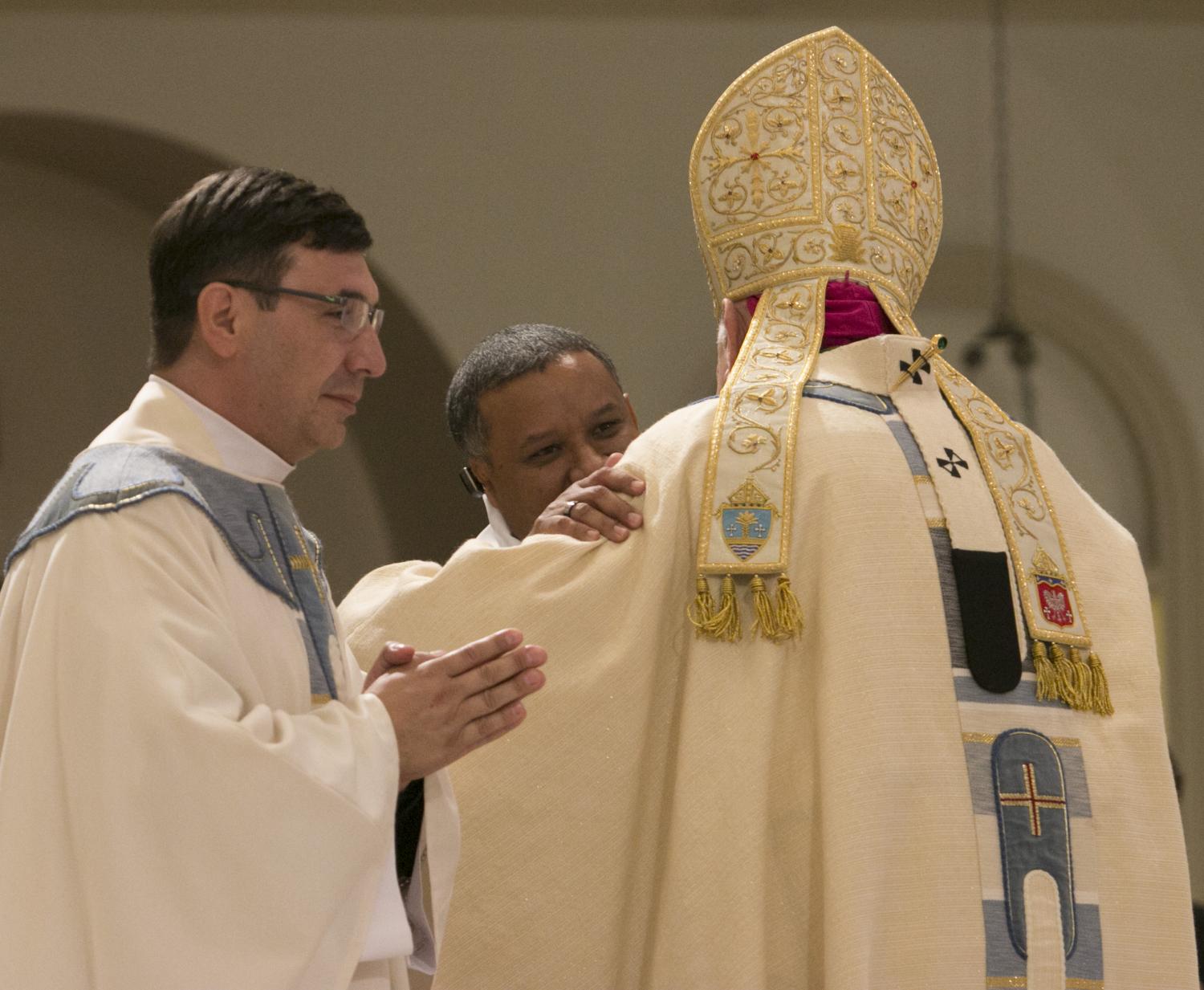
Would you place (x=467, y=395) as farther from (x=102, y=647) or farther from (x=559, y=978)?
(x=102, y=647)

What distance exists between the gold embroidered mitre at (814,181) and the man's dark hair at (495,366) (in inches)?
22.5

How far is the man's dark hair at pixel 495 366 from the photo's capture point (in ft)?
13.0

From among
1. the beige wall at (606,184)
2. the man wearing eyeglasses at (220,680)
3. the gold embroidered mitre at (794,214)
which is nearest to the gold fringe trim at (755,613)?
the gold embroidered mitre at (794,214)

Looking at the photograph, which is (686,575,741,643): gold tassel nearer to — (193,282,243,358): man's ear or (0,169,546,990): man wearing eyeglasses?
(0,169,546,990): man wearing eyeglasses

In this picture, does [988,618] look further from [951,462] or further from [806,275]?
[806,275]

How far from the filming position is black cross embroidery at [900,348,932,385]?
126 inches

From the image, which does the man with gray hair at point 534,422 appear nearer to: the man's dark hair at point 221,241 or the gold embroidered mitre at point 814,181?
the gold embroidered mitre at point 814,181

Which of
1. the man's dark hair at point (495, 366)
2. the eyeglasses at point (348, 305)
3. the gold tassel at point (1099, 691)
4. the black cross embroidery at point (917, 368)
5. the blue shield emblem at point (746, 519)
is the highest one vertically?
the man's dark hair at point (495, 366)

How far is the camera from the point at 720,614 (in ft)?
9.77

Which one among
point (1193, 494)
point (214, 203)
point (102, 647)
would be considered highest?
point (1193, 494)

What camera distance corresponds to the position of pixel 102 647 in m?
2.23

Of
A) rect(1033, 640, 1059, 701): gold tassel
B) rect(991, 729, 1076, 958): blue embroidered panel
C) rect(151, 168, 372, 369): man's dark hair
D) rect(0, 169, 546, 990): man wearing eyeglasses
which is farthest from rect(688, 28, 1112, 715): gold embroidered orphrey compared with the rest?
rect(151, 168, 372, 369): man's dark hair

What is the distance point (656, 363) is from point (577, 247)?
0.60 meters

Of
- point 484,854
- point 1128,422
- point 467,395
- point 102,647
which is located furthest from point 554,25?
point 102,647
